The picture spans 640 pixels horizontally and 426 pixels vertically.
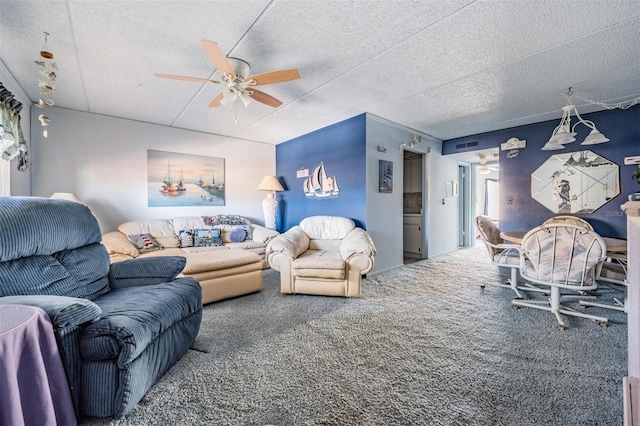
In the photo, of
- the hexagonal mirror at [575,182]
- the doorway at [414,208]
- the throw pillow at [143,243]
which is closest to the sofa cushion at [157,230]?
the throw pillow at [143,243]

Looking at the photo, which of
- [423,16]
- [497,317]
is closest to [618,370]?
[497,317]

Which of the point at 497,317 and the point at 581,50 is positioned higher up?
the point at 581,50

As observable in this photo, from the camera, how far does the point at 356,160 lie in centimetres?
388

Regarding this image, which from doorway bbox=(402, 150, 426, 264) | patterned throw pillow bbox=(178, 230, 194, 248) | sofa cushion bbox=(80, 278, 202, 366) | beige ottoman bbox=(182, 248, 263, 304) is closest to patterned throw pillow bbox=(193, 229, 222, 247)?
patterned throw pillow bbox=(178, 230, 194, 248)

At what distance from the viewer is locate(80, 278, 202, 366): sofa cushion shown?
1.24 meters

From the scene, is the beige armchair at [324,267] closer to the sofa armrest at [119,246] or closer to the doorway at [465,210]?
the sofa armrest at [119,246]

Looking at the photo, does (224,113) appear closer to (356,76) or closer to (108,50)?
(108,50)

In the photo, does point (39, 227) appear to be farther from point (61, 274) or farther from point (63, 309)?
point (63, 309)

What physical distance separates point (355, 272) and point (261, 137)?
334 centimetres

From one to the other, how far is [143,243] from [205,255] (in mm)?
1162

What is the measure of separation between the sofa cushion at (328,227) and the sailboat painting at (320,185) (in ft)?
1.69

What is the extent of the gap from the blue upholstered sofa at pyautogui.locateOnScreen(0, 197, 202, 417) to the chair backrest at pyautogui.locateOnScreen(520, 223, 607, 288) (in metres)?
2.95

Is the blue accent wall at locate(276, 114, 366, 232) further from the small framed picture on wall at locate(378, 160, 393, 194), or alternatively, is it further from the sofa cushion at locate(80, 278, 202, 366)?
the sofa cushion at locate(80, 278, 202, 366)

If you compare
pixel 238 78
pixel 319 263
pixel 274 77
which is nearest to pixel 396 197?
pixel 319 263
